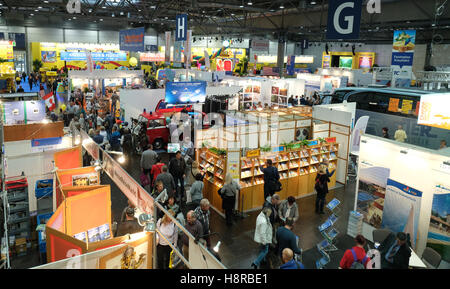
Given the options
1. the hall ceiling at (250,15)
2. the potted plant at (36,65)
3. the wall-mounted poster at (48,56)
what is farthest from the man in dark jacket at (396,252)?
the wall-mounted poster at (48,56)

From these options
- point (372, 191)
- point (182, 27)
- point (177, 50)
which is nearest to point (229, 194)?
point (372, 191)

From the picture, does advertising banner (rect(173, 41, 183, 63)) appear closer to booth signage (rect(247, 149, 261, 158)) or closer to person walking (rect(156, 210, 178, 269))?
booth signage (rect(247, 149, 261, 158))

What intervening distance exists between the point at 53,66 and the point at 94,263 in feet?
115

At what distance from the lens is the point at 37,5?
2275cm

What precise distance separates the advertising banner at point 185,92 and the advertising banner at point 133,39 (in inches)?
203

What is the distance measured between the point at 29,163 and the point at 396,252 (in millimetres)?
7508

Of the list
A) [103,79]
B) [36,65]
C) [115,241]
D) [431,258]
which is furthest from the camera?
[36,65]

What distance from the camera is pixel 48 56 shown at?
32.7 metres

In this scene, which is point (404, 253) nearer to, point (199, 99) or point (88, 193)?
point (88, 193)

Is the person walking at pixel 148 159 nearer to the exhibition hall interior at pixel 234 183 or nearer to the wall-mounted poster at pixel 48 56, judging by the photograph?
the exhibition hall interior at pixel 234 183

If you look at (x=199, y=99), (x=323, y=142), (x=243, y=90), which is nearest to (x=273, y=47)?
(x=243, y=90)

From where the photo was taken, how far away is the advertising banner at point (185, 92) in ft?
45.1

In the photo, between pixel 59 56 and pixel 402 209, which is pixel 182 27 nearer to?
pixel 402 209

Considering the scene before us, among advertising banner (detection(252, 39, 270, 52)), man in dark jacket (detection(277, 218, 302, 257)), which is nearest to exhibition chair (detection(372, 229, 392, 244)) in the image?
man in dark jacket (detection(277, 218, 302, 257))
